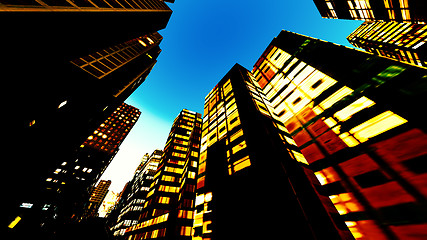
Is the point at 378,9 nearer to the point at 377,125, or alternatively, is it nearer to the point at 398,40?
the point at 377,125

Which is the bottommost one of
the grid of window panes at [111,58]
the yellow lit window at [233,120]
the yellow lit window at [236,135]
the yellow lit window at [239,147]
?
the yellow lit window at [239,147]

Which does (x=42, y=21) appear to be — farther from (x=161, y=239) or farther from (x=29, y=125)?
(x=161, y=239)

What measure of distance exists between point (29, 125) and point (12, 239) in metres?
18.6

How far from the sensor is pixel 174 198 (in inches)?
1705

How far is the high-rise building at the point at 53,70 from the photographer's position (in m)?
Result: 15.8

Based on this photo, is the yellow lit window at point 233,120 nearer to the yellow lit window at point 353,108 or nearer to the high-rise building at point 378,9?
the yellow lit window at point 353,108

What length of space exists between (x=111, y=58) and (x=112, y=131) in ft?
206

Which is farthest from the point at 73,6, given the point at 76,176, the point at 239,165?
the point at 76,176

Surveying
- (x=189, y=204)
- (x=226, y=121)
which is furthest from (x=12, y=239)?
(x=226, y=121)

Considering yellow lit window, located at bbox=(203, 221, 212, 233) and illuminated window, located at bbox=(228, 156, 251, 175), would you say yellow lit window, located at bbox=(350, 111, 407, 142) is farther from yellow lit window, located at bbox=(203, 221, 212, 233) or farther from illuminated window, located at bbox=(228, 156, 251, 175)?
yellow lit window, located at bbox=(203, 221, 212, 233)

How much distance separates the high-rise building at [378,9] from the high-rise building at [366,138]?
17.2ft

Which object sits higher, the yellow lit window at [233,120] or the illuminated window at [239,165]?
the yellow lit window at [233,120]

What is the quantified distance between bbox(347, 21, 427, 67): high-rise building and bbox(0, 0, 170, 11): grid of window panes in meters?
70.0

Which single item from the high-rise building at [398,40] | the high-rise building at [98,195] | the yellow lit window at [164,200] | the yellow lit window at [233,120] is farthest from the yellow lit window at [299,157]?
the high-rise building at [98,195]
